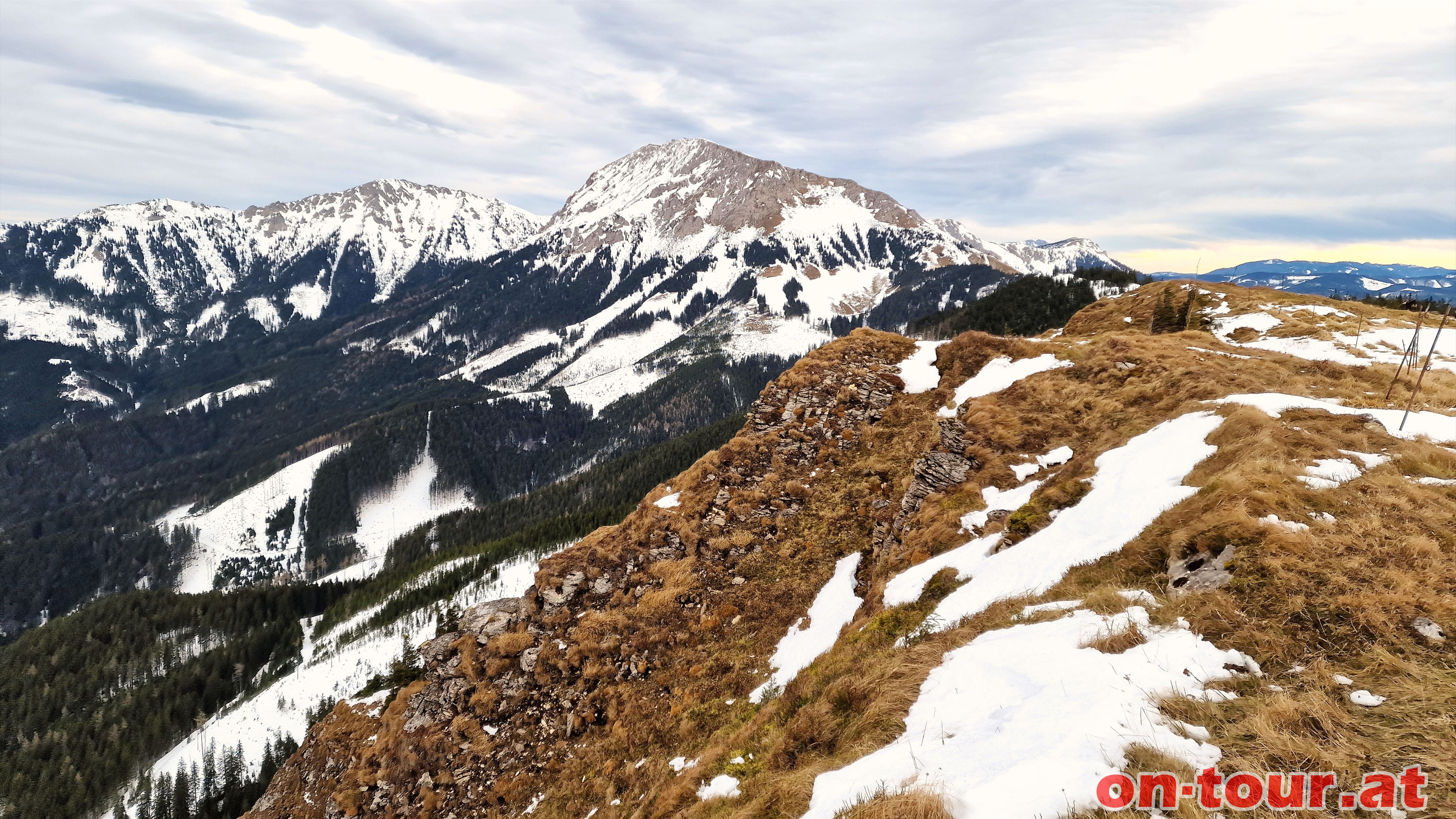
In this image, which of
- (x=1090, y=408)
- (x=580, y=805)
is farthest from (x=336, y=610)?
(x=1090, y=408)

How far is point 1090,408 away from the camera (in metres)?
22.1

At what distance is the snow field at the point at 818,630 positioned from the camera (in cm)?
1636

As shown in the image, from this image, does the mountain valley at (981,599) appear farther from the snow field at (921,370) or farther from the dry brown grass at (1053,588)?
the snow field at (921,370)

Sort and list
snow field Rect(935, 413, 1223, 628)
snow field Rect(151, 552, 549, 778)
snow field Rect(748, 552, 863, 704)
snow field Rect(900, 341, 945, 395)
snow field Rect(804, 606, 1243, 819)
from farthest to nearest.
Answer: snow field Rect(151, 552, 549, 778) < snow field Rect(900, 341, 945, 395) < snow field Rect(748, 552, 863, 704) < snow field Rect(935, 413, 1223, 628) < snow field Rect(804, 606, 1243, 819)

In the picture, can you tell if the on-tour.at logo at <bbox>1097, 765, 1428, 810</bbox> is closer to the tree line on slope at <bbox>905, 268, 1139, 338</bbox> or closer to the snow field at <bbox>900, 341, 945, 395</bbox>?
the snow field at <bbox>900, 341, 945, 395</bbox>

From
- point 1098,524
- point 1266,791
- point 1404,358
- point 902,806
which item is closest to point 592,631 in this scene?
point 902,806

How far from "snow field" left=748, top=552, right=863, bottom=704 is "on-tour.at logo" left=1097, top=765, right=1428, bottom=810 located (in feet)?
33.4

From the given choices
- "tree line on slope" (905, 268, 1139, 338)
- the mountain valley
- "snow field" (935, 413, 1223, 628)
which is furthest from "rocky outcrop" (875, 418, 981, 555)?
"tree line on slope" (905, 268, 1139, 338)

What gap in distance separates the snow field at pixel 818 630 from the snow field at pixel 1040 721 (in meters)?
7.13

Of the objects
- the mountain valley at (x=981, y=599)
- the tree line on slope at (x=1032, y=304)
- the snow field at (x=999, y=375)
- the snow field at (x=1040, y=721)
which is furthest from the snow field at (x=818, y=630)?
the tree line on slope at (x=1032, y=304)

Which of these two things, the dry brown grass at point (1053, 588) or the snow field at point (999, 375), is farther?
the snow field at point (999, 375)

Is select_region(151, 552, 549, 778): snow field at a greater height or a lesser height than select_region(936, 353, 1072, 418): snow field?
lesser

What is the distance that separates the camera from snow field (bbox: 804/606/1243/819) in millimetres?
6090

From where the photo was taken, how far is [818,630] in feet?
58.8
